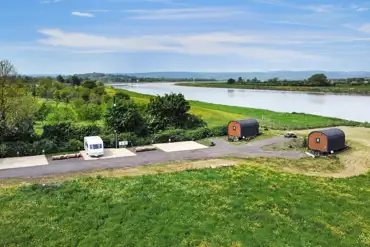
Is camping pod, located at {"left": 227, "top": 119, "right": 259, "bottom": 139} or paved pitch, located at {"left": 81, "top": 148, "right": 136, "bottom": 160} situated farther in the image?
camping pod, located at {"left": 227, "top": 119, "right": 259, "bottom": 139}

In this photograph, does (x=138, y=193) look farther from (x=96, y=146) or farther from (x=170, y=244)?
(x=96, y=146)

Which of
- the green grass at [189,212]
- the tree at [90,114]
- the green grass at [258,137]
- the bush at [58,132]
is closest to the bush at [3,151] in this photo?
the bush at [58,132]

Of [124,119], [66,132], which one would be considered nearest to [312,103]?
[124,119]

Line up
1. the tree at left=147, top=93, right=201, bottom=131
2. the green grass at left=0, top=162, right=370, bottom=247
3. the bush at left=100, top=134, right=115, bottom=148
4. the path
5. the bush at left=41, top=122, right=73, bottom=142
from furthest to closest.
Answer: the tree at left=147, top=93, right=201, bottom=131 → the bush at left=100, top=134, right=115, bottom=148 → the bush at left=41, top=122, right=73, bottom=142 → the path → the green grass at left=0, top=162, right=370, bottom=247

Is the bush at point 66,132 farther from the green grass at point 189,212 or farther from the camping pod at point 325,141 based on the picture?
the camping pod at point 325,141

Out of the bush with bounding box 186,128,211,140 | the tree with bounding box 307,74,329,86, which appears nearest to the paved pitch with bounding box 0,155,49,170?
the bush with bounding box 186,128,211,140

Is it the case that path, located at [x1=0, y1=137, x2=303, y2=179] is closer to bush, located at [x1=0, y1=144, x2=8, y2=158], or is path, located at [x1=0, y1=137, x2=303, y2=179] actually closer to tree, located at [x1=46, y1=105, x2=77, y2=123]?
bush, located at [x1=0, y1=144, x2=8, y2=158]
